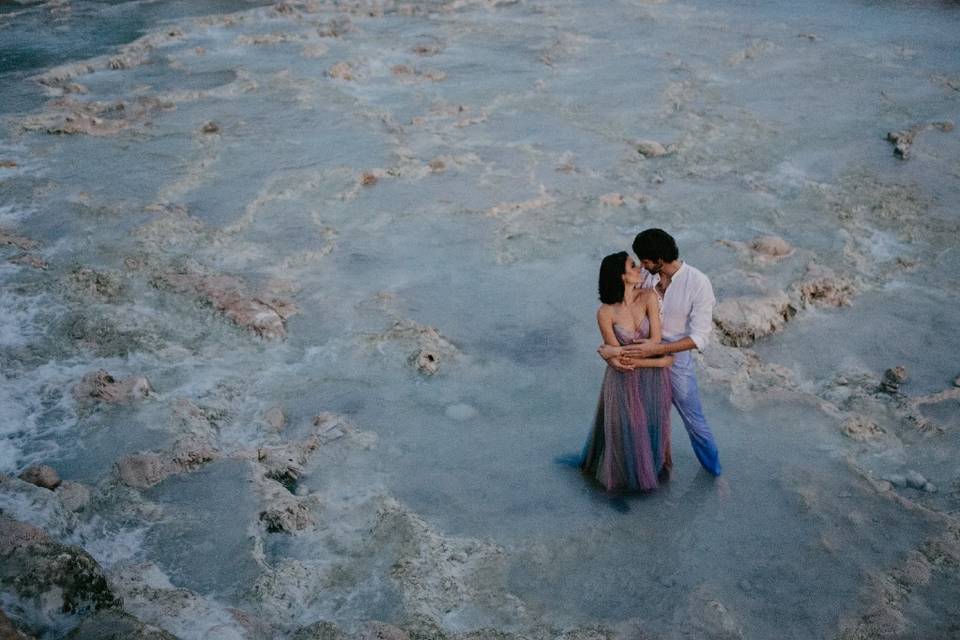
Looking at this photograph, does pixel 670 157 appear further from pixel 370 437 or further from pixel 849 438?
pixel 370 437

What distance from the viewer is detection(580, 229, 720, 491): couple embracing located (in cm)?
354

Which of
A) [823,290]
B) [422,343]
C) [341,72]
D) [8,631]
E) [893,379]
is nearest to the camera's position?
[8,631]

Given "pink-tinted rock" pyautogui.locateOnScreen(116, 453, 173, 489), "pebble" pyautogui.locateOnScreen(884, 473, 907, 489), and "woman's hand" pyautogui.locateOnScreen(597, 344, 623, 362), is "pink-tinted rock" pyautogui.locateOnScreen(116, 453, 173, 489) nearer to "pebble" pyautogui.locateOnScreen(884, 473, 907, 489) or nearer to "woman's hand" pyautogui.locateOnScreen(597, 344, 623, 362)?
"woman's hand" pyautogui.locateOnScreen(597, 344, 623, 362)

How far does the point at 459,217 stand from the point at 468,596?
434 cm

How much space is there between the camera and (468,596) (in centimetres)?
342

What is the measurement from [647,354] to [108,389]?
3240 millimetres

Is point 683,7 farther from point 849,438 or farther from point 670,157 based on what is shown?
point 849,438

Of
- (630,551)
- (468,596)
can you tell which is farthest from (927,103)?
(468,596)

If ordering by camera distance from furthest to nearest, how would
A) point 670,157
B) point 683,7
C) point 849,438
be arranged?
point 683,7 → point 670,157 → point 849,438

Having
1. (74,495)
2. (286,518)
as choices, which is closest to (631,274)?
(286,518)

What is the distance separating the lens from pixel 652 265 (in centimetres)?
361

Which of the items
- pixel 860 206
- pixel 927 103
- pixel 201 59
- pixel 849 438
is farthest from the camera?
pixel 201 59

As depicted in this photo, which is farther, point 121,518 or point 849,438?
point 849,438

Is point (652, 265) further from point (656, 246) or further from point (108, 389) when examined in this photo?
point (108, 389)
